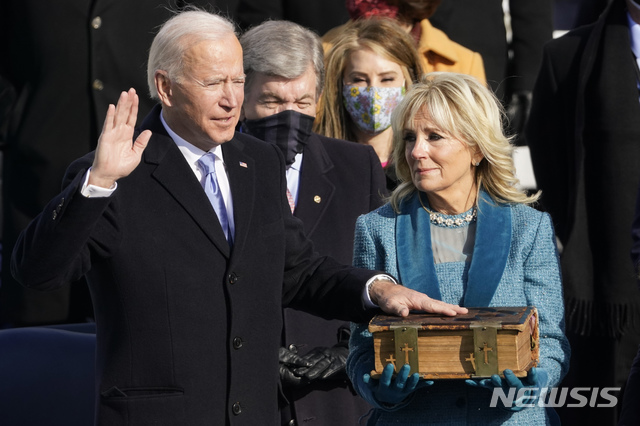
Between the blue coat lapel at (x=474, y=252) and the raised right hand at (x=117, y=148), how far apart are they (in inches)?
40.6

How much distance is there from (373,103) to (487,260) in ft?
5.33

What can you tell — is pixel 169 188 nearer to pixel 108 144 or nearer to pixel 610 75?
pixel 108 144

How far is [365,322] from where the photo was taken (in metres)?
3.73

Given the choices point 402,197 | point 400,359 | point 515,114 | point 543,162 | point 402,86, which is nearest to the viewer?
point 400,359

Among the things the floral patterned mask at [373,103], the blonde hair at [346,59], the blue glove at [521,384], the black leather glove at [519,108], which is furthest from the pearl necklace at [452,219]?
the black leather glove at [519,108]

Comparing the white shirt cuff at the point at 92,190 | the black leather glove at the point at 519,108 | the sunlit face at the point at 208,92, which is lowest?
the white shirt cuff at the point at 92,190

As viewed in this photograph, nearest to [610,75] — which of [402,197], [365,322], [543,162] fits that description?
[543,162]

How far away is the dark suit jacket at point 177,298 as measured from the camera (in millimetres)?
3355

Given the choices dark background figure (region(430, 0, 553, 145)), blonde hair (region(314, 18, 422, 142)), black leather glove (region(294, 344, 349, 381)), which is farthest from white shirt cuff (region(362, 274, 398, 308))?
dark background figure (region(430, 0, 553, 145))

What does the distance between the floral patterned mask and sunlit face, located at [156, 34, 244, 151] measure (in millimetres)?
1739

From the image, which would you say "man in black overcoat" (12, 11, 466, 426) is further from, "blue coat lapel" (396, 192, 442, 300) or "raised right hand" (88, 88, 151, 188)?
"blue coat lapel" (396, 192, 442, 300)

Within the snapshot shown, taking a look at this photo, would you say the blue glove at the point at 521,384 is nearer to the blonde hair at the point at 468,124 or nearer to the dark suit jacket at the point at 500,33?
the blonde hair at the point at 468,124

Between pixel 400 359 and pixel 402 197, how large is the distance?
29.6 inches

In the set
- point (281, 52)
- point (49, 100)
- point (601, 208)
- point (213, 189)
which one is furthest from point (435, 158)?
point (49, 100)
